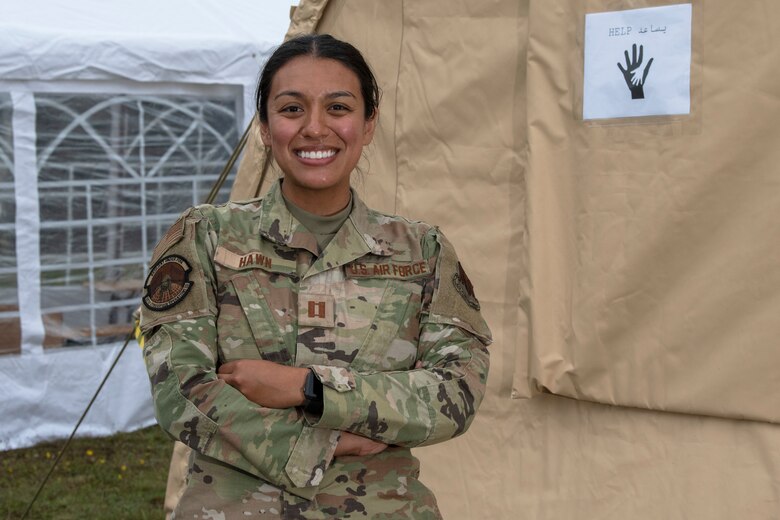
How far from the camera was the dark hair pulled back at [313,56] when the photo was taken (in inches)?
83.5

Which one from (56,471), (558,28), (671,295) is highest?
(558,28)

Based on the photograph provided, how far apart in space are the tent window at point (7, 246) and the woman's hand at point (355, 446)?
4.43 m

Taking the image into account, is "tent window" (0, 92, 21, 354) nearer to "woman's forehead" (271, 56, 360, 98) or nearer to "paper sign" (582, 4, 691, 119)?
"paper sign" (582, 4, 691, 119)

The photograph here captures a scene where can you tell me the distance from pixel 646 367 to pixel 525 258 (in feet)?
1.54

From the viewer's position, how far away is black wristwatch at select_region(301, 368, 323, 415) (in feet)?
6.27

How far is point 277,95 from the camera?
2098 mm

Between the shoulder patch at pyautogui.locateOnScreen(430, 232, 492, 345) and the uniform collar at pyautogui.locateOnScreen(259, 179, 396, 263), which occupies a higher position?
the uniform collar at pyautogui.locateOnScreen(259, 179, 396, 263)

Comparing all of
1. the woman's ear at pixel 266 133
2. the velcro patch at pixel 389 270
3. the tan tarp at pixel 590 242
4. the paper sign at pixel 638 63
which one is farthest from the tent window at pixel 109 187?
the velcro patch at pixel 389 270

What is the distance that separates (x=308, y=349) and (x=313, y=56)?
57 cm

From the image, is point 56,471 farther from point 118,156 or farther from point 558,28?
point 558,28

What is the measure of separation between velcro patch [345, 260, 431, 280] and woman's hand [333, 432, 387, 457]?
0.31 m

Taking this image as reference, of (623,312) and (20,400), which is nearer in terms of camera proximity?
(623,312)

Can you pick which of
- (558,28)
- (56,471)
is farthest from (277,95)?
(56,471)

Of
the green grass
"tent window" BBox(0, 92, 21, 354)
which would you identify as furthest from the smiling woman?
"tent window" BBox(0, 92, 21, 354)
